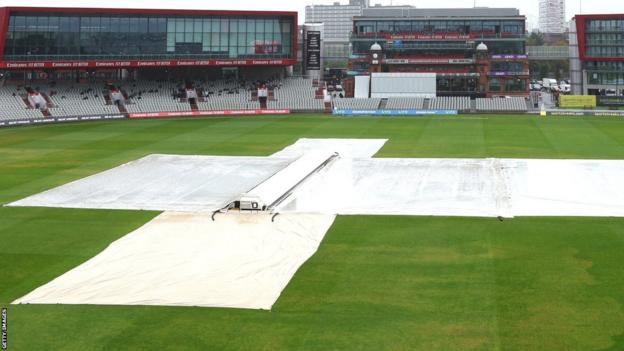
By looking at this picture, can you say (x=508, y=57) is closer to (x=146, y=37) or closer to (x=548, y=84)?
(x=548, y=84)

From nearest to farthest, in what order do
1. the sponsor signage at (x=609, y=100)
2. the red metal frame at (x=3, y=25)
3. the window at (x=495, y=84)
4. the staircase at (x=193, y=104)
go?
1. the red metal frame at (x=3, y=25)
2. the staircase at (x=193, y=104)
3. the sponsor signage at (x=609, y=100)
4. the window at (x=495, y=84)

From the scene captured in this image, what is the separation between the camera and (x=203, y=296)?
19.4 metres

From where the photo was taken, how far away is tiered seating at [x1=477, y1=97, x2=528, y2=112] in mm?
83938

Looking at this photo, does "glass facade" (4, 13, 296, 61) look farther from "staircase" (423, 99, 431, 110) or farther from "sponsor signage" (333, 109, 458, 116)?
"staircase" (423, 99, 431, 110)

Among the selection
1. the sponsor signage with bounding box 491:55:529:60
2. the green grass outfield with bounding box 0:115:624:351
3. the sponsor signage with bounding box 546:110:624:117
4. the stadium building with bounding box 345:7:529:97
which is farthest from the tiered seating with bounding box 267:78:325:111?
the green grass outfield with bounding box 0:115:624:351

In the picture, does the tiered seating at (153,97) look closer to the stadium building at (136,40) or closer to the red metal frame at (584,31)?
the stadium building at (136,40)

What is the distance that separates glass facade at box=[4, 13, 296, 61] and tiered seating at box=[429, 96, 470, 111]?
57.9 feet

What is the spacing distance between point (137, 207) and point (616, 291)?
18.3 m

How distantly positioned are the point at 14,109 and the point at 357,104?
118ft

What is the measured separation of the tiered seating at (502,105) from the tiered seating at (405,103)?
21.0 ft

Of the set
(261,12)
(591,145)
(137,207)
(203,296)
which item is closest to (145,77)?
(261,12)

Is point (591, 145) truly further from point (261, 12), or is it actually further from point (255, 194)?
point (261, 12)

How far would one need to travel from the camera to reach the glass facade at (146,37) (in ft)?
271

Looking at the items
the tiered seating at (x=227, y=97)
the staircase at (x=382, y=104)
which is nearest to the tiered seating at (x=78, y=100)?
the tiered seating at (x=227, y=97)
